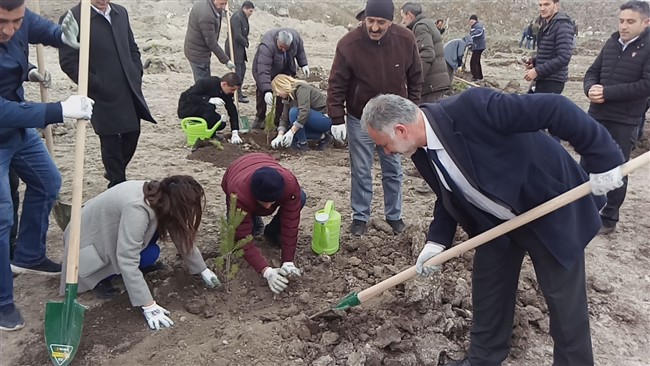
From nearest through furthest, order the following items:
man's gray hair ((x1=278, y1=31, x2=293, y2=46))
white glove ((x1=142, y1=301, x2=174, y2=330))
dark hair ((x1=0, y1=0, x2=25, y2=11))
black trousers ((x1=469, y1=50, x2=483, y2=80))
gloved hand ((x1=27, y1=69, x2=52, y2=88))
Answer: dark hair ((x1=0, y1=0, x2=25, y2=11)) < white glove ((x1=142, y1=301, x2=174, y2=330)) < gloved hand ((x1=27, y1=69, x2=52, y2=88)) < man's gray hair ((x1=278, y1=31, x2=293, y2=46)) < black trousers ((x1=469, y1=50, x2=483, y2=80))

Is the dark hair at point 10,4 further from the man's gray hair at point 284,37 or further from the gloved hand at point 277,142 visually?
the man's gray hair at point 284,37

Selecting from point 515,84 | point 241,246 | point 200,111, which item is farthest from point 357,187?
point 515,84

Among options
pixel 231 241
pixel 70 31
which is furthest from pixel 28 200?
pixel 231 241

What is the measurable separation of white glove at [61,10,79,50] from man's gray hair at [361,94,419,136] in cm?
228

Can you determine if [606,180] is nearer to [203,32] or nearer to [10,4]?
[10,4]

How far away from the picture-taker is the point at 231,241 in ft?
10.9

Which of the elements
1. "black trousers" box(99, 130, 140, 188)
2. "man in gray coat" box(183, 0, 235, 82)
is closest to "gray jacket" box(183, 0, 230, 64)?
"man in gray coat" box(183, 0, 235, 82)

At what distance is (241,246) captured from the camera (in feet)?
11.2

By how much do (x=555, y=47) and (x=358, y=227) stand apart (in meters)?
2.63

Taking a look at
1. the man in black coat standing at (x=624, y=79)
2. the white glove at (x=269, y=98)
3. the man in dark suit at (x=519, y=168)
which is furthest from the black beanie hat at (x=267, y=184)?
the white glove at (x=269, y=98)

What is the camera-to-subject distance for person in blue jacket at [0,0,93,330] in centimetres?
280

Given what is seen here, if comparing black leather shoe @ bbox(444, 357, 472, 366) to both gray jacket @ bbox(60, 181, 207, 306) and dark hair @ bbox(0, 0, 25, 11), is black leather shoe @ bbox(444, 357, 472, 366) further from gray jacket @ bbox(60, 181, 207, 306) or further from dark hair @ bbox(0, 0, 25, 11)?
dark hair @ bbox(0, 0, 25, 11)

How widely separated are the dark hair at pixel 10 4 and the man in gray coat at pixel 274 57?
3.99m

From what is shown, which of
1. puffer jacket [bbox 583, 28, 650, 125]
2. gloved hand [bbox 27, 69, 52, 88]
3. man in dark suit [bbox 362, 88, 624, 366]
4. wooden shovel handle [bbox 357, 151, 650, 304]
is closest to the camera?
man in dark suit [bbox 362, 88, 624, 366]
